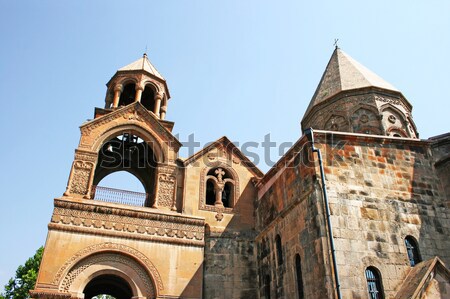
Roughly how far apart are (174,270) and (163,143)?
428 cm

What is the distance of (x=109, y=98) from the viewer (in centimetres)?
1410

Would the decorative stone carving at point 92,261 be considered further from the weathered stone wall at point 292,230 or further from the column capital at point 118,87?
the column capital at point 118,87

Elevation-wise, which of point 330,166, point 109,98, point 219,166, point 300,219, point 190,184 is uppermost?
point 109,98

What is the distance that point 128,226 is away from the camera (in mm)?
10578

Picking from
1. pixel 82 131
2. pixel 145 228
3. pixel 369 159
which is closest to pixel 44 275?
pixel 145 228

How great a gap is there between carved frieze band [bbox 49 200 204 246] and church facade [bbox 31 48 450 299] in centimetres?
3

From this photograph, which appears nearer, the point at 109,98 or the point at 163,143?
the point at 163,143

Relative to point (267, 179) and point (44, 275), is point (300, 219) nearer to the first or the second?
point (267, 179)

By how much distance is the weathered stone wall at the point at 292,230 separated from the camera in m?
7.92

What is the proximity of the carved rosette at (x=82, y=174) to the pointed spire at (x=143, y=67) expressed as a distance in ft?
13.9

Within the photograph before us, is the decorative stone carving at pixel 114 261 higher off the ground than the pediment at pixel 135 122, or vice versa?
the pediment at pixel 135 122

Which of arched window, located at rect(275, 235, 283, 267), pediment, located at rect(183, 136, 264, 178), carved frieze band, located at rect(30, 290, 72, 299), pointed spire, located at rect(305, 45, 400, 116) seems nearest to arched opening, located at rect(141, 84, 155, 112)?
pediment, located at rect(183, 136, 264, 178)

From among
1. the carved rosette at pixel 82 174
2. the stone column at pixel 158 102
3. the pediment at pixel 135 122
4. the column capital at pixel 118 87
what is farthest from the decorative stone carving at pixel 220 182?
the column capital at pixel 118 87

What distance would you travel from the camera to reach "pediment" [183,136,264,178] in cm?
1301
